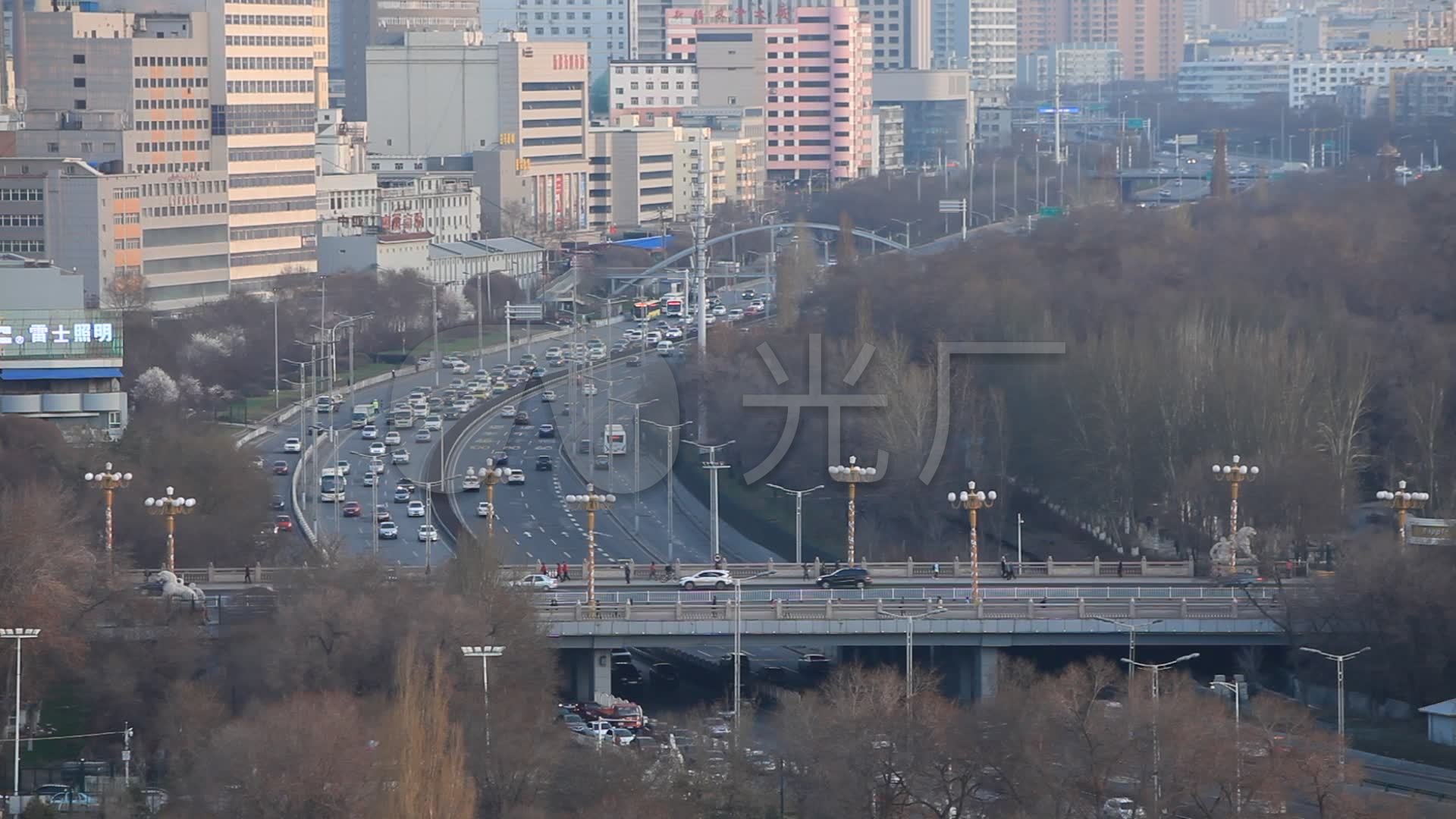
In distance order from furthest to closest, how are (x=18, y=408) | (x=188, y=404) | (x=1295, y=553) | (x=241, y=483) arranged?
(x=188, y=404) → (x=18, y=408) → (x=241, y=483) → (x=1295, y=553)

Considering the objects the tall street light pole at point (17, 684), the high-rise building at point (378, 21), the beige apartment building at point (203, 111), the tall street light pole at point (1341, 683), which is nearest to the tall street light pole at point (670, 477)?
the tall street light pole at point (1341, 683)

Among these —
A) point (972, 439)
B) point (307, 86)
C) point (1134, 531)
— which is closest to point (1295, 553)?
point (1134, 531)

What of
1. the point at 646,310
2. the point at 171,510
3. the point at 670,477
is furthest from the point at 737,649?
the point at 646,310

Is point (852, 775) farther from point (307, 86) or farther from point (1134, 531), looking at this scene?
point (307, 86)

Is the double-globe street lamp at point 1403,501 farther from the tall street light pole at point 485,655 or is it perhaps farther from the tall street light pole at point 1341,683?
the tall street light pole at point 485,655

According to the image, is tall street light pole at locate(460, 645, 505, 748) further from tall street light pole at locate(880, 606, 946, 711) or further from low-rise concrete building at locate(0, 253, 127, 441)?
low-rise concrete building at locate(0, 253, 127, 441)

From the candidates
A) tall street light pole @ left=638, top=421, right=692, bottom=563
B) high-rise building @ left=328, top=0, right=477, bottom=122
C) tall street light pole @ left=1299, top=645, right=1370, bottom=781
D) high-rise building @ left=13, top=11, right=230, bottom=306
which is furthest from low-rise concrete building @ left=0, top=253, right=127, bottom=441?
A: high-rise building @ left=328, top=0, right=477, bottom=122
